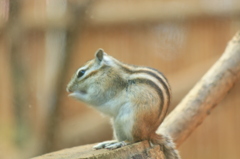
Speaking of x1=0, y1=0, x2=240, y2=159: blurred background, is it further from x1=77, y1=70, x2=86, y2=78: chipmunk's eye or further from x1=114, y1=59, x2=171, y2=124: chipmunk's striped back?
x1=114, y1=59, x2=171, y2=124: chipmunk's striped back

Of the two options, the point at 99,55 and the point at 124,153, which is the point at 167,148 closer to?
the point at 124,153

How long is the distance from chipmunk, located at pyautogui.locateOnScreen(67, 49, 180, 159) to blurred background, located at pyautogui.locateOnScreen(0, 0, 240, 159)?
3.36ft

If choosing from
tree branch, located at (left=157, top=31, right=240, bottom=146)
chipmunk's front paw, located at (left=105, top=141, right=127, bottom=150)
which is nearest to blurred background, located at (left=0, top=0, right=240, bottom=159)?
tree branch, located at (left=157, top=31, right=240, bottom=146)

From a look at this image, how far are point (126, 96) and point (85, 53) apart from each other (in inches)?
55.6

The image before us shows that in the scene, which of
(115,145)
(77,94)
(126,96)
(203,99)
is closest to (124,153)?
(115,145)

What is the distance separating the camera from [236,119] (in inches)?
145

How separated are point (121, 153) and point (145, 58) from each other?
157cm

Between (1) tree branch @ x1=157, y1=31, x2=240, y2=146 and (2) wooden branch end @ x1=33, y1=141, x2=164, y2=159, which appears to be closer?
(2) wooden branch end @ x1=33, y1=141, x2=164, y2=159

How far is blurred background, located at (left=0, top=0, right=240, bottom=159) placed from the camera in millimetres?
3314

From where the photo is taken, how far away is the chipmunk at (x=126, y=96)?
2098 millimetres

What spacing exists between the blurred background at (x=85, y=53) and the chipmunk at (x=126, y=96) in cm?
102

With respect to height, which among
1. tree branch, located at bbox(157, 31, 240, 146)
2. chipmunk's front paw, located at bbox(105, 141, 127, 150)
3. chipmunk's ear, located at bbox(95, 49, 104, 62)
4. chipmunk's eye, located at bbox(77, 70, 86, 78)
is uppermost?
chipmunk's ear, located at bbox(95, 49, 104, 62)

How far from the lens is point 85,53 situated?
11.5ft

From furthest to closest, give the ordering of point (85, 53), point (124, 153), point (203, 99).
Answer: point (85, 53), point (203, 99), point (124, 153)
